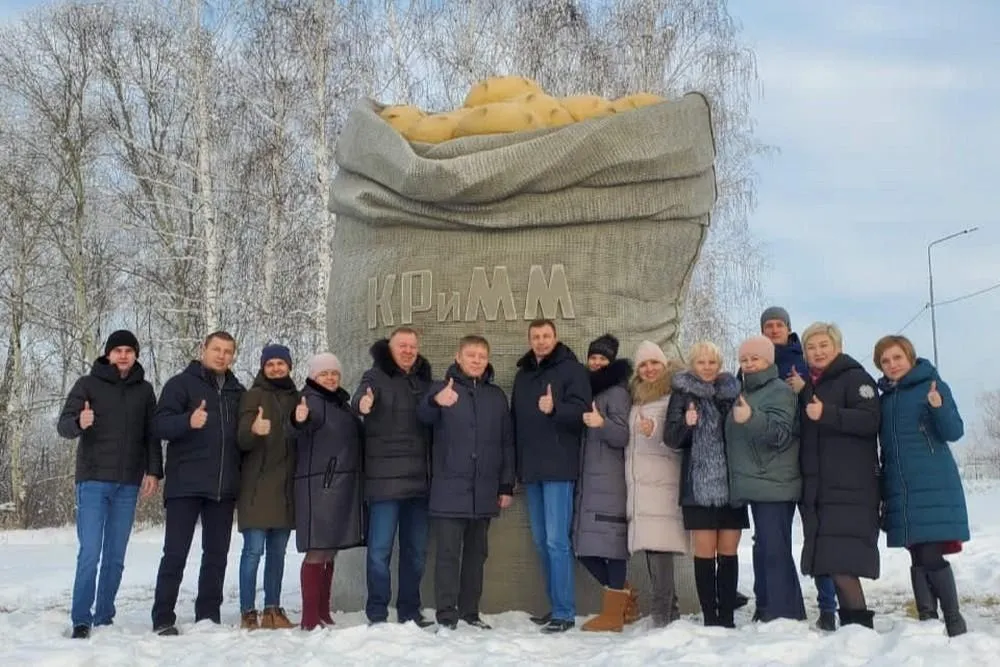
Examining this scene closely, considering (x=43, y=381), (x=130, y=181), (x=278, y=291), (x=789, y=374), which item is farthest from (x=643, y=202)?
(x=43, y=381)

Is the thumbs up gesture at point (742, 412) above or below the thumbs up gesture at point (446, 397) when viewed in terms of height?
below

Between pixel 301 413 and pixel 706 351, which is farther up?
pixel 706 351

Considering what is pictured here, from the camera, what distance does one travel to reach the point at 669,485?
15.6ft

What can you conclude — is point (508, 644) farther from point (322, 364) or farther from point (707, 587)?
point (322, 364)

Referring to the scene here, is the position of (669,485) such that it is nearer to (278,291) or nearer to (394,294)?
(394,294)

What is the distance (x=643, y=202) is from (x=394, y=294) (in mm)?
1367

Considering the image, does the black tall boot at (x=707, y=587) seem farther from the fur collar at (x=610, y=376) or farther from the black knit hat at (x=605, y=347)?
the black knit hat at (x=605, y=347)

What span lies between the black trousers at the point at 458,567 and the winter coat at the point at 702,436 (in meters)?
0.97

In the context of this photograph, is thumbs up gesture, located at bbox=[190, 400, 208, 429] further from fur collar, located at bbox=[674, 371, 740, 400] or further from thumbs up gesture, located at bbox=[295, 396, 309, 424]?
fur collar, located at bbox=[674, 371, 740, 400]

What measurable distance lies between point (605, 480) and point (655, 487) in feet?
0.78

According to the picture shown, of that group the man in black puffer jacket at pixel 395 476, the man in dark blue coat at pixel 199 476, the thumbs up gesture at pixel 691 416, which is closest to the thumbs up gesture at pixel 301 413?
the man in black puffer jacket at pixel 395 476

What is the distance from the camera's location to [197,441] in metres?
4.90

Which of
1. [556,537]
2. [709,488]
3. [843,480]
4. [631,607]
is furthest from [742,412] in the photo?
[631,607]

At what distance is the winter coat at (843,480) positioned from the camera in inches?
166
